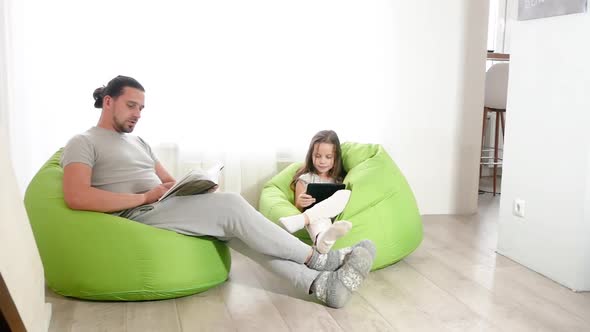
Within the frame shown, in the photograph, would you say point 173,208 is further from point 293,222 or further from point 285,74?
point 285,74

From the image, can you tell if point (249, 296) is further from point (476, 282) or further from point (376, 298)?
point (476, 282)

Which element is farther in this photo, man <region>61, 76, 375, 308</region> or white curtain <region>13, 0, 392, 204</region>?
white curtain <region>13, 0, 392, 204</region>

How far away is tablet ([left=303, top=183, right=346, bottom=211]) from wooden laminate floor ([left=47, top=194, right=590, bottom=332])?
473mm

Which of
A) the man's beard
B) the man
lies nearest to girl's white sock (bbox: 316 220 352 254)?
the man

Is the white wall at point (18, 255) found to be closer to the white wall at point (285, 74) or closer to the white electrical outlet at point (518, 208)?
the white wall at point (285, 74)

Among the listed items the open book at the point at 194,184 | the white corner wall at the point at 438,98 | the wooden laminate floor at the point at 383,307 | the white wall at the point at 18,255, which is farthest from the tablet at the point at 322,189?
the white wall at the point at 18,255

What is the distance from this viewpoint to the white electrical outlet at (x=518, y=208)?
343cm

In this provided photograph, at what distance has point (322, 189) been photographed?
11.3 feet

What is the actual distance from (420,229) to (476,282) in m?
0.54

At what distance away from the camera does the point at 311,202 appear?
343 cm

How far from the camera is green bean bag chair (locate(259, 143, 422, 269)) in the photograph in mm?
3254

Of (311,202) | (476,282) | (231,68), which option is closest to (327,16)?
(231,68)

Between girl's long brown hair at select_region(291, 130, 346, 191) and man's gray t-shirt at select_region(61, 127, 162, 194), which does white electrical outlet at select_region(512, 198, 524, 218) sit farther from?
man's gray t-shirt at select_region(61, 127, 162, 194)

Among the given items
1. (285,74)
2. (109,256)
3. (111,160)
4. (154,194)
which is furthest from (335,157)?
(109,256)
